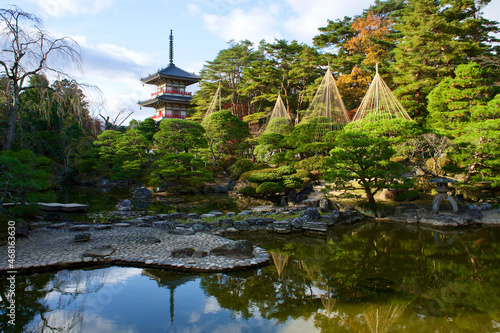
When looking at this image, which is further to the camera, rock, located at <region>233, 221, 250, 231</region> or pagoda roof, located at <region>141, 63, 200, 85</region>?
pagoda roof, located at <region>141, 63, 200, 85</region>

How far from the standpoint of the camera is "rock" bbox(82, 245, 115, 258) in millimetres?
5613

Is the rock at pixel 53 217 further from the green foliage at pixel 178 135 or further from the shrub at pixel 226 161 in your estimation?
the shrub at pixel 226 161

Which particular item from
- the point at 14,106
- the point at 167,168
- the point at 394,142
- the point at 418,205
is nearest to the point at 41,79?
the point at 14,106

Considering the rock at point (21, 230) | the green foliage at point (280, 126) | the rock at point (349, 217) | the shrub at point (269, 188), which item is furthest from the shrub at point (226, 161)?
the rock at point (21, 230)

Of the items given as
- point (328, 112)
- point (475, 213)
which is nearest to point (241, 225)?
point (475, 213)

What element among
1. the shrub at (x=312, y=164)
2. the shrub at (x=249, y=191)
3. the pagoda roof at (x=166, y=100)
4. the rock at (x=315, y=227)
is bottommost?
the rock at (x=315, y=227)

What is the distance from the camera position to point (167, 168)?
16.4 metres

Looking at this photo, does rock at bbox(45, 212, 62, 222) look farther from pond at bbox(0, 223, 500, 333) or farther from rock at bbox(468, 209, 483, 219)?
rock at bbox(468, 209, 483, 219)

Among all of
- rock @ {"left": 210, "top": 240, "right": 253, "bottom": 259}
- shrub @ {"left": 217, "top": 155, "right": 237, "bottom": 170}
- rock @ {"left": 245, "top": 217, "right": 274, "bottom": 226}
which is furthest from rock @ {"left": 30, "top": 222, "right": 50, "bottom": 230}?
shrub @ {"left": 217, "top": 155, "right": 237, "bottom": 170}

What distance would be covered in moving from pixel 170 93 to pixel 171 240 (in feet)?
89.5

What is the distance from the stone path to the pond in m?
0.21

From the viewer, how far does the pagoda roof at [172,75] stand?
3073 centimetres

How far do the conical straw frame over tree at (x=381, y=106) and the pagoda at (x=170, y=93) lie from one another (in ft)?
68.6

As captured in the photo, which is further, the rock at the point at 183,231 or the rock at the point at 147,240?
the rock at the point at 183,231
